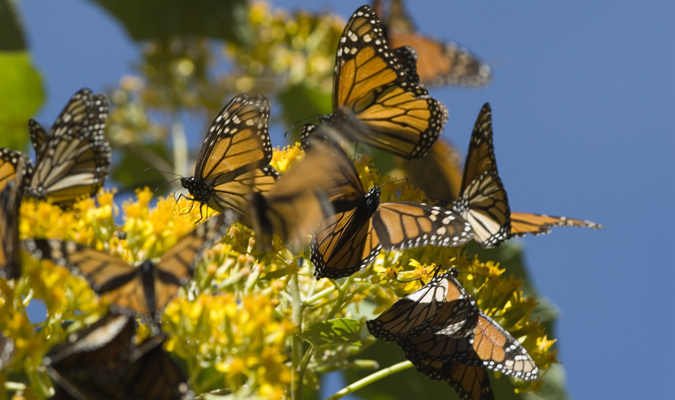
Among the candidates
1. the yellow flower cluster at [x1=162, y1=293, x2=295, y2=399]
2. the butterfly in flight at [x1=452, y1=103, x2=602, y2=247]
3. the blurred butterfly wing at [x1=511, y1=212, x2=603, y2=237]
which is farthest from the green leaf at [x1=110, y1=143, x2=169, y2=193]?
the yellow flower cluster at [x1=162, y1=293, x2=295, y2=399]

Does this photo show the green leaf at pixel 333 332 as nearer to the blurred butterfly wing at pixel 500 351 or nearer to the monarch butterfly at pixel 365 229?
the monarch butterfly at pixel 365 229

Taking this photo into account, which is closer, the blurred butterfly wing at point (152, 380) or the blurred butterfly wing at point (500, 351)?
the blurred butterfly wing at point (152, 380)

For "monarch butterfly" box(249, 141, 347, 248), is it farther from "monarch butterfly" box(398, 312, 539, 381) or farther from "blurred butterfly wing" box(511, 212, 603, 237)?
"blurred butterfly wing" box(511, 212, 603, 237)

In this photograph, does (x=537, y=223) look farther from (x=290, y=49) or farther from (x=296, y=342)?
(x=290, y=49)

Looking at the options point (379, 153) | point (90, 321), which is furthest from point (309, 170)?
point (379, 153)

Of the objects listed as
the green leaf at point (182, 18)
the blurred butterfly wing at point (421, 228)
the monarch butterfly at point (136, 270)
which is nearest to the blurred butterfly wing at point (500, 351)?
the blurred butterfly wing at point (421, 228)

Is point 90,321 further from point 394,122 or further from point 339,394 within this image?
point 394,122

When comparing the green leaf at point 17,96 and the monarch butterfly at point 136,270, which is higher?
the green leaf at point 17,96
